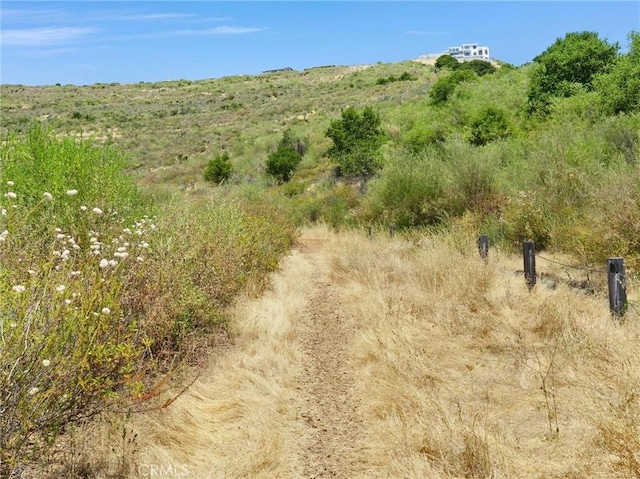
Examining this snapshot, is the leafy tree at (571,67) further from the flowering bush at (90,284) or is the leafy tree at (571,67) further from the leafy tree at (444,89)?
the flowering bush at (90,284)

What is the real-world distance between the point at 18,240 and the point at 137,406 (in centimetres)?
193

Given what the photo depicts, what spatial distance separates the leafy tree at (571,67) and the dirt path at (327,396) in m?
16.6

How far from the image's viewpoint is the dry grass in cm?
380

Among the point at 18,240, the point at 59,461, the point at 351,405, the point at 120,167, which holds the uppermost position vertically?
the point at 120,167

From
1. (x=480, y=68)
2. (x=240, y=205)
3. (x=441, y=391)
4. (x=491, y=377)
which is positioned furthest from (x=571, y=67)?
(x=480, y=68)

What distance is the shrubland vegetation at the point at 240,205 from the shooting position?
11.1 ft

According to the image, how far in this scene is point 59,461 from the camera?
143 inches

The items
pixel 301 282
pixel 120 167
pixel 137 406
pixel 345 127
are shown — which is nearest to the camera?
pixel 137 406

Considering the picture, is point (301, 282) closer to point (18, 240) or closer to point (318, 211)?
point (18, 240)

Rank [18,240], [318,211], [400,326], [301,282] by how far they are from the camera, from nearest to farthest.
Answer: [18,240] → [400,326] → [301,282] → [318,211]

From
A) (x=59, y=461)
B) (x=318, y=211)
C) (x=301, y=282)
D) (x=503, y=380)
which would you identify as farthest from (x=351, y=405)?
(x=318, y=211)

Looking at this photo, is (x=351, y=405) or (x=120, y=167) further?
(x=120, y=167)

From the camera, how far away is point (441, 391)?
5.11m

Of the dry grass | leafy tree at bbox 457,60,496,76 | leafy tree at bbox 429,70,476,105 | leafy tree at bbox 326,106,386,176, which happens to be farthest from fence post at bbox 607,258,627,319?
leafy tree at bbox 457,60,496,76
